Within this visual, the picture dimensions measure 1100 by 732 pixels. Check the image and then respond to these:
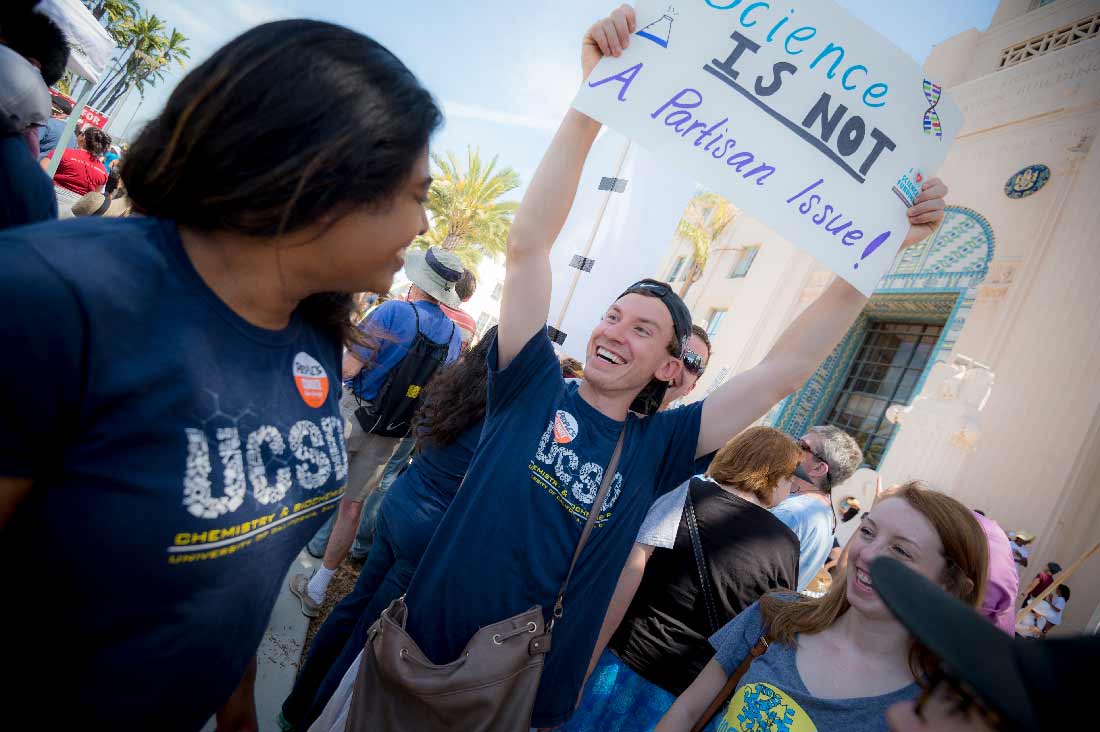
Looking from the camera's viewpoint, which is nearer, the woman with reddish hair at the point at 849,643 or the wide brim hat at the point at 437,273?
the woman with reddish hair at the point at 849,643

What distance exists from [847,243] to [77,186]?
26.5ft

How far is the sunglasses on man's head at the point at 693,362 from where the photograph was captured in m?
2.87

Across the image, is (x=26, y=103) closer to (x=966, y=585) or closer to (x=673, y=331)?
(x=673, y=331)

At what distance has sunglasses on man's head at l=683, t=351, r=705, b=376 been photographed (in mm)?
2873

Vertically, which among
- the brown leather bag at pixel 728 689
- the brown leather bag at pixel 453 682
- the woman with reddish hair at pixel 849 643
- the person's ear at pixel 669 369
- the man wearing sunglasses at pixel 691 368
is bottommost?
the brown leather bag at pixel 453 682

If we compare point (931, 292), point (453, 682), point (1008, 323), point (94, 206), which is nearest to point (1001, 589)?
point (453, 682)

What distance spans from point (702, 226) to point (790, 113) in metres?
17.6

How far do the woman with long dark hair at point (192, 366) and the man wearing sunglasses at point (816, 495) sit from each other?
258cm

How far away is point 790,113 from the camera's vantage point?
176 cm

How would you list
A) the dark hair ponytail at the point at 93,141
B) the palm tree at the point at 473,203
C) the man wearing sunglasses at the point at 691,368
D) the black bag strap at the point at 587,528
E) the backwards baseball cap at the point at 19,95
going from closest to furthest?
the backwards baseball cap at the point at 19,95, the black bag strap at the point at 587,528, the man wearing sunglasses at the point at 691,368, the dark hair ponytail at the point at 93,141, the palm tree at the point at 473,203

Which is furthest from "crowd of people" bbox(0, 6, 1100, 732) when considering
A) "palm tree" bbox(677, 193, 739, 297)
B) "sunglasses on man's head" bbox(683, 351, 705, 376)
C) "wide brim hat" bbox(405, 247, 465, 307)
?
"palm tree" bbox(677, 193, 739, 297)

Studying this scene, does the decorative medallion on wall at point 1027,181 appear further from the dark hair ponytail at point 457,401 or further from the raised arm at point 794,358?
the dark hair ponytail at point 457,401

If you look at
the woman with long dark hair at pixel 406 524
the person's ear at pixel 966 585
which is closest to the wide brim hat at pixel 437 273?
the woman with long dark hair at pixel 406 524

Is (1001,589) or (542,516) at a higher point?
(1001,589)
